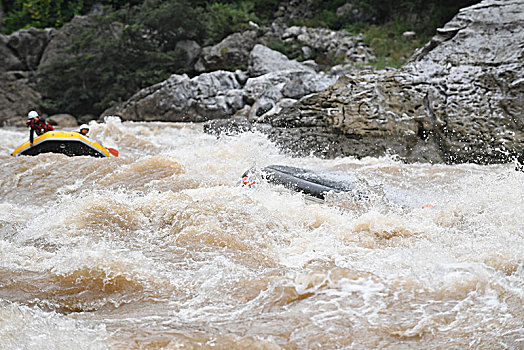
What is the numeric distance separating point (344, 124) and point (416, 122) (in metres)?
1.12

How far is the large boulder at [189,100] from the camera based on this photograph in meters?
12.2

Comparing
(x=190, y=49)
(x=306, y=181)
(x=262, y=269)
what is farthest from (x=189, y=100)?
(x=262, y=269)

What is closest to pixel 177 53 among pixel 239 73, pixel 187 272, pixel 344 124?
pixel 239 73

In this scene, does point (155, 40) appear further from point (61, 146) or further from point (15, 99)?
point (61, 146)

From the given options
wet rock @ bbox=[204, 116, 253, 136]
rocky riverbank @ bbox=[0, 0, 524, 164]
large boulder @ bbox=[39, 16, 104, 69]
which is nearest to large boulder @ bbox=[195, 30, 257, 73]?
large boulder @ bbox=[39, 16, 104, 69]

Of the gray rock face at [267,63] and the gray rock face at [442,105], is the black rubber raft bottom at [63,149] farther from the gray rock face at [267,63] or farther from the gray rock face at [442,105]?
the gray rock face at [267,63]

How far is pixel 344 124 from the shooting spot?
7711mm

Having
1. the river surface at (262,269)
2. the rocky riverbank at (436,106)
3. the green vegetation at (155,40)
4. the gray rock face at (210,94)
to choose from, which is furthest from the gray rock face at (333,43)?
the river surface at (262,269)

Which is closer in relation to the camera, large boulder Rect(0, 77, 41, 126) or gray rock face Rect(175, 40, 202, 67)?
large boulder Rect(0, 77, 41, 126)

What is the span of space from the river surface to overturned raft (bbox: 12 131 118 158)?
5.95 ft

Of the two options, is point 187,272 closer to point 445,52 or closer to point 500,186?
point 500,186

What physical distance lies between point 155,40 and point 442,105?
1244cm

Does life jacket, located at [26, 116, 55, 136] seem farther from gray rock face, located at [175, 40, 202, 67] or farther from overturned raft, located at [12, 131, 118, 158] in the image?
gray rock face, located at [175, 40, 202, 67]

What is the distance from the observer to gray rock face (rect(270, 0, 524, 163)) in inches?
273
